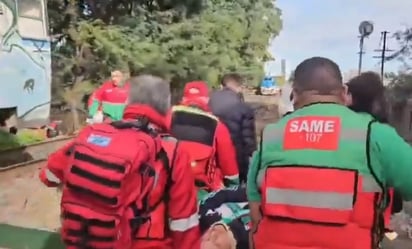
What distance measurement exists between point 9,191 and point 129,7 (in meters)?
10.3

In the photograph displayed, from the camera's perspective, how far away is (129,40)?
17984 millimetres

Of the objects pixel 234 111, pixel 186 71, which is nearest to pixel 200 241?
pixel 234 111

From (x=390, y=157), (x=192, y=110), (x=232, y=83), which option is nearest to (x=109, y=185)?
(x=390, y=157)

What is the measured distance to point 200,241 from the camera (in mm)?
3545

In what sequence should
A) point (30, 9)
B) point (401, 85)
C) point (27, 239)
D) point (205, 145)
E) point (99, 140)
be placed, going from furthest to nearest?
point (401, 85) → point (30, 9) → point (27, 239) → point (205, 145) → point (99, 140)

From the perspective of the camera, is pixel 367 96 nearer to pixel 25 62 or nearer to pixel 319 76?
pixel 319 76

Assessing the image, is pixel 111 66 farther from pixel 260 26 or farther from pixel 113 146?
pixel 260 26

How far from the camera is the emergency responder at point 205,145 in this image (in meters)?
4.94

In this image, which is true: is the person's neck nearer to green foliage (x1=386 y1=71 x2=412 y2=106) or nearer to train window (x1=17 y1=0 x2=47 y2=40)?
train window (x1=17 y1=0 x2=47 y2=40)

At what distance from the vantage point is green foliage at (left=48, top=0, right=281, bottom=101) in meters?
17.7

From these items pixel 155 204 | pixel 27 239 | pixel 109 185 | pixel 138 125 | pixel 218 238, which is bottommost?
pixel 27 239

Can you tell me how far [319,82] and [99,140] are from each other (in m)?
1.00

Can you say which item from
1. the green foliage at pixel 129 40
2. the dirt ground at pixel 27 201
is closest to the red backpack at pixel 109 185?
the dirt ground at pixel 27 201

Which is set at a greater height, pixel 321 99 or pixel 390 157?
pixel 321 99
